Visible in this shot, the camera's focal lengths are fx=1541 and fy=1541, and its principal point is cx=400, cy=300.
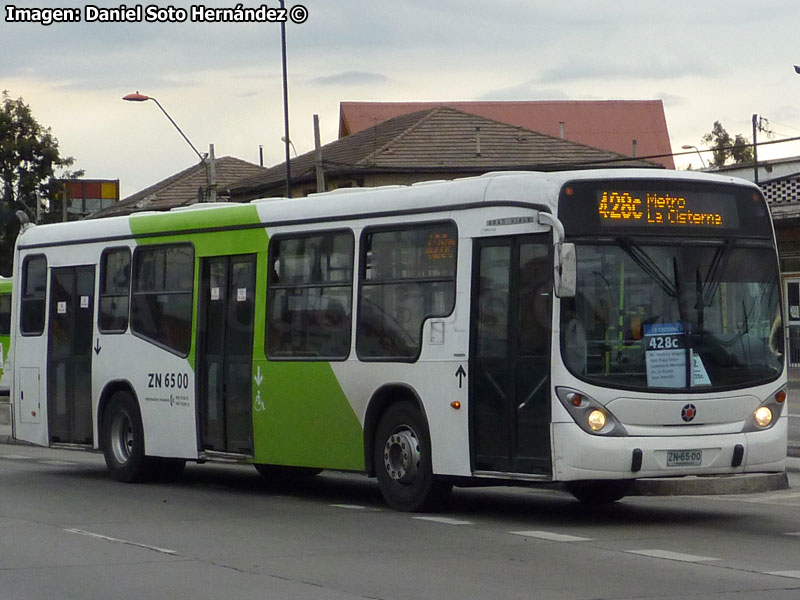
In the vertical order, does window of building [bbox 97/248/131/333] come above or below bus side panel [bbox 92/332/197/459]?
above

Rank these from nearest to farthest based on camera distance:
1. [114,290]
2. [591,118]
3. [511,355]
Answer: [511,355]
[114,290]
[591,118]

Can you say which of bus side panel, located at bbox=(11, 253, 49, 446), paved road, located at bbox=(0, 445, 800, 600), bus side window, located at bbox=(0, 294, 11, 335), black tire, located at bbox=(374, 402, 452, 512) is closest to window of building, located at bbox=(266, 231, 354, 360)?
black tire, located at bbox=(374, 402, 452, 512)

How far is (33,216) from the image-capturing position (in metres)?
70.3

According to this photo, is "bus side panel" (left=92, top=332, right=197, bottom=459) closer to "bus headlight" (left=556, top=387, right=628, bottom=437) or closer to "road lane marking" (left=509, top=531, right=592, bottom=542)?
"road lane marking" (left=509, top=531, right=592, bottom=542)

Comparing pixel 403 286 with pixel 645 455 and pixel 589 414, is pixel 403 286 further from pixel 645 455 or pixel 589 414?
pixel 645 455

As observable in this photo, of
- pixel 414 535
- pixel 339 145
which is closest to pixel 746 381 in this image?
pixel 414 535

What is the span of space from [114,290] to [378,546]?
7.69 meters

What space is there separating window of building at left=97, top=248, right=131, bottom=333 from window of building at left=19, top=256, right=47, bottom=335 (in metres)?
1.41

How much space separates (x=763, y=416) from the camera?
1280 centimetres

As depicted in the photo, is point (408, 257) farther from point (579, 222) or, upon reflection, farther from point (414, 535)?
point (414, 535)

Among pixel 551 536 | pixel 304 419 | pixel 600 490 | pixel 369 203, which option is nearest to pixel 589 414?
pixel 551 536

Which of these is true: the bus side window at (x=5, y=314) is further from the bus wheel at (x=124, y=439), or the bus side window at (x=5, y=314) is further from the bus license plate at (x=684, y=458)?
the bus license plate at (x=684, y=458)

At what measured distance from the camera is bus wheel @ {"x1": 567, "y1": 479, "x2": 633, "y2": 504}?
14273 mm

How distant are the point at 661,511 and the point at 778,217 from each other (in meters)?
30.1
